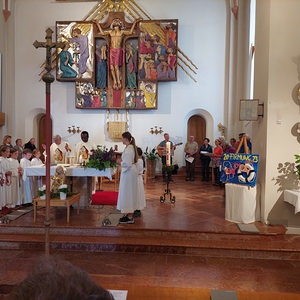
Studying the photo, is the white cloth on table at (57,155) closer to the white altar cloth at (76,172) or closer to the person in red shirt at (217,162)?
the white altar cloth at (76,172)

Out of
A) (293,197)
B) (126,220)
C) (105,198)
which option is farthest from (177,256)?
(105,198)

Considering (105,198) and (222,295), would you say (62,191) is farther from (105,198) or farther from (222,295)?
(222,295)

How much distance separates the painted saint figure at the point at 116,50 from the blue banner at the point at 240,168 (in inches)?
286

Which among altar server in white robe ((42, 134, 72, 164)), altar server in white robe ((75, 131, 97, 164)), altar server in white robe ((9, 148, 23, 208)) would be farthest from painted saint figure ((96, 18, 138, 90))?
altar server in white robe ((9, 148, 23, 208))

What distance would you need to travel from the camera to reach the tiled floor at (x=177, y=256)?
12.0 ft

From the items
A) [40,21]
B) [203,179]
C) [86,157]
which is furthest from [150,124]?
[40,21]

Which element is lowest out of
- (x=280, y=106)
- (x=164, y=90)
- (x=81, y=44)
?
(x=280, y=106)

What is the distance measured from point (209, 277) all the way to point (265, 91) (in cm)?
354

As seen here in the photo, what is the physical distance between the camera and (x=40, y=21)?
12.1 meters

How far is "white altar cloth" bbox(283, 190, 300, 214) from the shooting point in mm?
4734

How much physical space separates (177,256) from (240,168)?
81.2 inches

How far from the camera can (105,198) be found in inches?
295

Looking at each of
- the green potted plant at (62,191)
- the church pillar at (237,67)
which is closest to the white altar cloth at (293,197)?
the green potted plant at (62,191)

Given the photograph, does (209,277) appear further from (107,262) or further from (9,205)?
(9,205)
